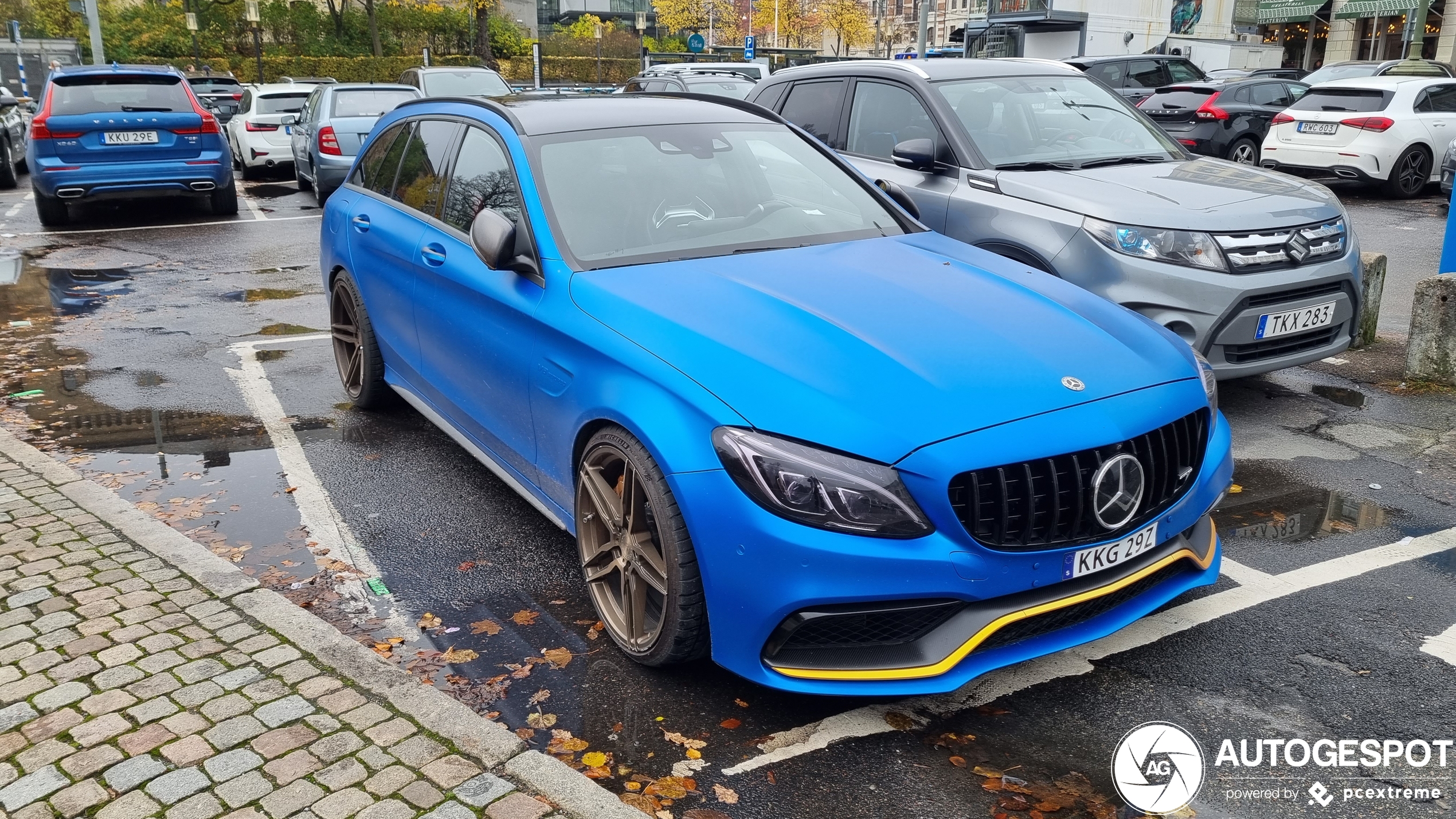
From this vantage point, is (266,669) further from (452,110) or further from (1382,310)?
(1382,310)

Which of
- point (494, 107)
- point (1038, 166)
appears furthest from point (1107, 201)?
point (494, 107)

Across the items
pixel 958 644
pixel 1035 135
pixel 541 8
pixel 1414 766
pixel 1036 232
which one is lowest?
pixel 1414 766

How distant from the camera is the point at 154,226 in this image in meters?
13.8

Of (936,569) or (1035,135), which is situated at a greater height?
(1035,135)

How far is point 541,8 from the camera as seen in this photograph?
10119 cm

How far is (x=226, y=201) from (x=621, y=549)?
12660 mm

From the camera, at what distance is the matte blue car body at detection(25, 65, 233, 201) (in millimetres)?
12625

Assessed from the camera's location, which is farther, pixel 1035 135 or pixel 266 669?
pixel 1035 135

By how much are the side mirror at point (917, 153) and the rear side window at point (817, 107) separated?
1.12m

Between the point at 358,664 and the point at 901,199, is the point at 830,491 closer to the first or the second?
the point at 358,664

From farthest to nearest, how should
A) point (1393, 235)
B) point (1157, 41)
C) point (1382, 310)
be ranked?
point (1157, 41), point (1393, 235), point (1382, 310)

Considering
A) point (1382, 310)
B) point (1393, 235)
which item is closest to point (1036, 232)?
point (1382, 310)

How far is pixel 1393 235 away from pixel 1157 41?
126ft

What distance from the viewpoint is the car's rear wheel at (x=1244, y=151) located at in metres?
17.2
